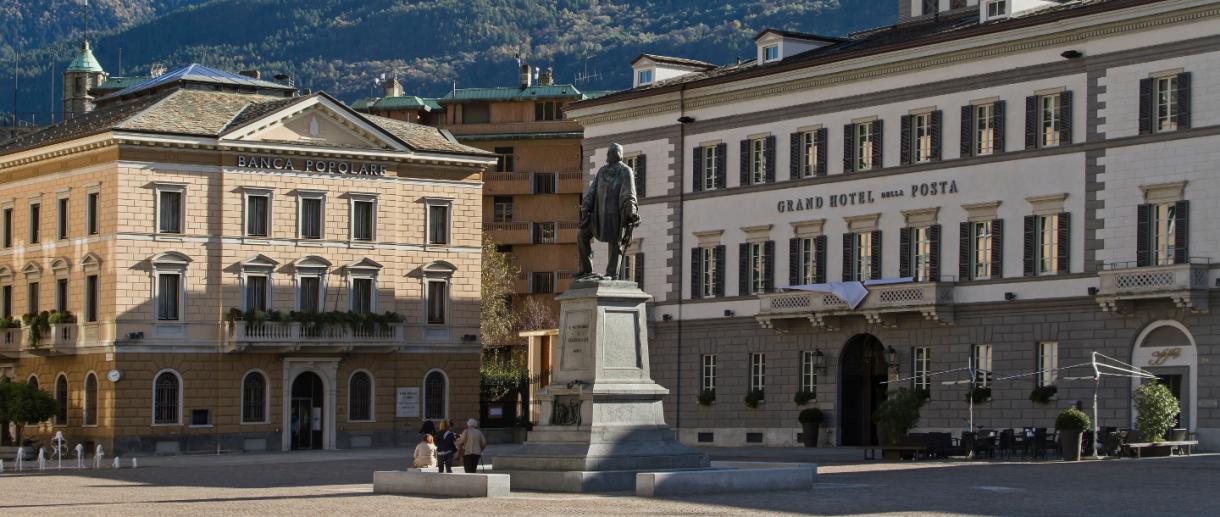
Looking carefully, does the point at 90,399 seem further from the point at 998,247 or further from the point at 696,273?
the point at 998,247

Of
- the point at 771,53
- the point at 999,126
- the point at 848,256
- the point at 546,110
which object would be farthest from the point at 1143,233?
the point at 546,110

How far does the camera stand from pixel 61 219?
81688 millimetres

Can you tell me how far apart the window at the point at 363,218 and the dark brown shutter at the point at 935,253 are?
78.0ft

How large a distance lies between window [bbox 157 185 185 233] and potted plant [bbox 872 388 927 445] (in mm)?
28211

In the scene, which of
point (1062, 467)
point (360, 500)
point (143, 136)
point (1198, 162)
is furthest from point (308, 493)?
point (143, 136)

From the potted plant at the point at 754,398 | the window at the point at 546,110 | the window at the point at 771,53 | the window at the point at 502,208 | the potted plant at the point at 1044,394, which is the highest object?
the window at the point at 546,110

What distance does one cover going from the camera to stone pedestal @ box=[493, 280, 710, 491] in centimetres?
3972

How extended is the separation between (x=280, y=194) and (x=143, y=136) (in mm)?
5801

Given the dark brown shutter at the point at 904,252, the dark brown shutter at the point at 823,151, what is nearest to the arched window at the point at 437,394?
the dark brown shutter at the point at 823,151

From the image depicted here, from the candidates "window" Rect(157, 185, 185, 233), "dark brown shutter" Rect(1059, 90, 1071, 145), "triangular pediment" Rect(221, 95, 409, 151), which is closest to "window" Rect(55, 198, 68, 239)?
"window" Rect(157, 185, 185, 233)

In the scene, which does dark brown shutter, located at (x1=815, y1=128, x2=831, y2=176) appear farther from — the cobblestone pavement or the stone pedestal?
the stone pedestal

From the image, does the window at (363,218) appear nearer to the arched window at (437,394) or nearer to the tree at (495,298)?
the arched window at (437,394)

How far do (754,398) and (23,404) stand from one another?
2479 centimetres

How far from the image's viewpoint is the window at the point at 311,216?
81938 millimetres
